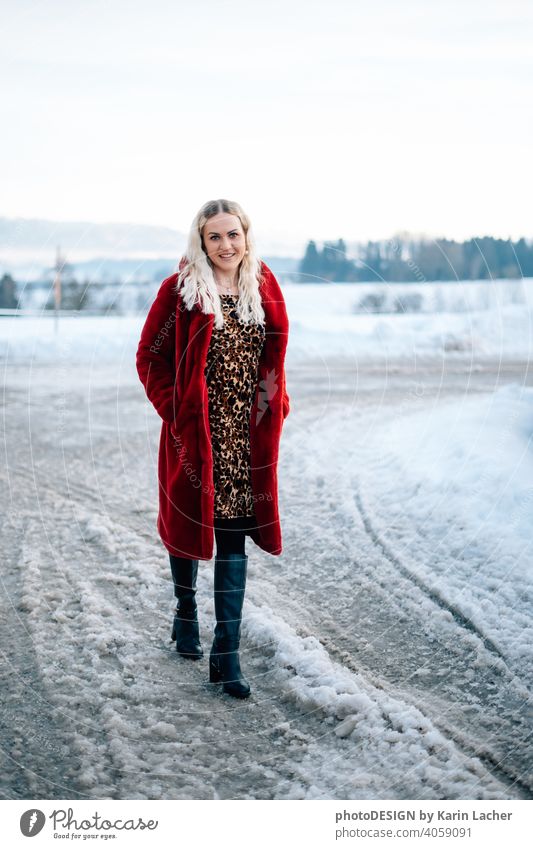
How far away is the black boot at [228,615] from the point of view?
357 cm

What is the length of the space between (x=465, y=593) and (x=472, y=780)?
5.41 feet

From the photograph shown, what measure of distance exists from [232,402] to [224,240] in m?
0.68

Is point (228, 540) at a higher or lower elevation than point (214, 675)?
higher

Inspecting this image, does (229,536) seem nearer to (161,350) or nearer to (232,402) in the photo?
(232,402)

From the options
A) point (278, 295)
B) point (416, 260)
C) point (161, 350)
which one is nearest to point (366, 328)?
point (416, 260)

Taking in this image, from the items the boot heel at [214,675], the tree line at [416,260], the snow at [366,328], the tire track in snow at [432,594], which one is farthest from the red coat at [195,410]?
the snow at [366,328]

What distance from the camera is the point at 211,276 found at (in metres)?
3.50

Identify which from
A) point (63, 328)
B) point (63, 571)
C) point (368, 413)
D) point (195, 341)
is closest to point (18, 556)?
point (63, 571)

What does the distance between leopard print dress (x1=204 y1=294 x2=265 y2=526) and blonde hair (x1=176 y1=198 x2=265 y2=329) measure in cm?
6

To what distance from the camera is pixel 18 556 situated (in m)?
5.26

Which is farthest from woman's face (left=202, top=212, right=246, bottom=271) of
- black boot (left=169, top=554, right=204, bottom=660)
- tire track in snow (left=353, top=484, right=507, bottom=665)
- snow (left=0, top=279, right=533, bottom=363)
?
snow (left=0, top=279, right=533, bottom=363)

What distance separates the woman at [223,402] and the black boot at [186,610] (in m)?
0.22

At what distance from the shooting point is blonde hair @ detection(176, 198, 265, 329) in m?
3.46

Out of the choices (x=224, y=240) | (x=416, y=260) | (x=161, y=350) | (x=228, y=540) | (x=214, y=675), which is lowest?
(x=214, y=675)
